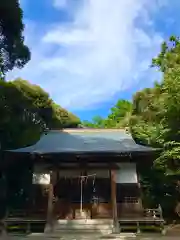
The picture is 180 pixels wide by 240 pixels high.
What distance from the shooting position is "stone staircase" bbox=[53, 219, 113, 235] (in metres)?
12.5

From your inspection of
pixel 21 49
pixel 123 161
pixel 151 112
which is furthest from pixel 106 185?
pixel 21 49

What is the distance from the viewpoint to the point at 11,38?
14.3 m

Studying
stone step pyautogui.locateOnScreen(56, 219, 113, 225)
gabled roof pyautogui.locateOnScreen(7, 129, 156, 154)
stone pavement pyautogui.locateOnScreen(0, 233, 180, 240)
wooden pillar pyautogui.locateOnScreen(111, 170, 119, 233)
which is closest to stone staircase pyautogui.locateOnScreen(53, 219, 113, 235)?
stone step pyautogui.locateOnScreen(56, 219, 113, 225)

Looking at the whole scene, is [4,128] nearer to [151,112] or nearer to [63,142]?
[63,142]

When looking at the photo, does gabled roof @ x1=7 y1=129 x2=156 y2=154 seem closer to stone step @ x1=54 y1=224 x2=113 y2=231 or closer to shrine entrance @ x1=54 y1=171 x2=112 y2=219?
shrine entrance @ x1=54 y1=171 x2=112 y2=219

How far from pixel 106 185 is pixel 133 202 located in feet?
5.17

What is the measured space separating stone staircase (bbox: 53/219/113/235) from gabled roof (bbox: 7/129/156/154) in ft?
10.7

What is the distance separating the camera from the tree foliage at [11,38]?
44.8 feet

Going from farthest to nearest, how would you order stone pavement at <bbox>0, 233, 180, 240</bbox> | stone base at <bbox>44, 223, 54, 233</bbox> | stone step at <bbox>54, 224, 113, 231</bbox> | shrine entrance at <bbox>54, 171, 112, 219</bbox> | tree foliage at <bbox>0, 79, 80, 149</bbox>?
1. tree foliage at <bbox>0, 79, 80, 149</bbox>
2. shrine entrance at <bbox>54, 171, 112, 219</bbox>
3. stone step at <bbox>54, 224, 113, 231</bbox>
4. stone base at <bbox>44, 223, 54, 233</bbox>
5. stone pavement at <bbox>0, 233, 180, 240</bbox>

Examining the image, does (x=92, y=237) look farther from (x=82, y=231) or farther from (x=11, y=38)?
(x=11, y=38)

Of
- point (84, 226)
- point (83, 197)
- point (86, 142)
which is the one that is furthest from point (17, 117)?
point (84, 226)

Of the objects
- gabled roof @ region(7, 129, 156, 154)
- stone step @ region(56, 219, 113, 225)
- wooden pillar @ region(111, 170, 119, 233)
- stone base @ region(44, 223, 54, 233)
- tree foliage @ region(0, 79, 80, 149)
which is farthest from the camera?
tree foliage @ region(0, 79, 80, 149)

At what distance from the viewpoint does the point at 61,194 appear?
14641 mm

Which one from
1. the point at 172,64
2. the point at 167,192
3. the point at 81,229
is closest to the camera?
the point at 81,229
